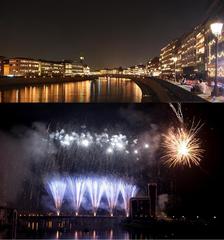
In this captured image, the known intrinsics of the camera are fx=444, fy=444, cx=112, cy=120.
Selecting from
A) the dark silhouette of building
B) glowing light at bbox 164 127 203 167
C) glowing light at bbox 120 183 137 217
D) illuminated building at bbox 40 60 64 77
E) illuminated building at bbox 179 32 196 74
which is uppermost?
illuminated building at bbox 179 32 196 74

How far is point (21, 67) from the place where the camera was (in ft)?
18.1

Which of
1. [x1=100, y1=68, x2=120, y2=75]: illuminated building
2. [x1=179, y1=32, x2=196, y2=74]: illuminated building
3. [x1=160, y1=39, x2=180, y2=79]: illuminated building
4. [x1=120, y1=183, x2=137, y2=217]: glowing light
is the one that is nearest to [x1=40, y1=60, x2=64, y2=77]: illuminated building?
[x1=100, y1=68, x2=120, y2=75]: illuminated building

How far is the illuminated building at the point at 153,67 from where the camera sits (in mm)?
5650

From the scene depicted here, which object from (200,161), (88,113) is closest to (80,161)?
(88,113)

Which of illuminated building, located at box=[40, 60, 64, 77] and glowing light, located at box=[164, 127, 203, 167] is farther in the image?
glowing light, located at box=[164, 127, 203, 167]

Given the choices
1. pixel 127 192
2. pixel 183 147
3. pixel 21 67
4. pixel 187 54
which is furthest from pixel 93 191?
pixel 187 54

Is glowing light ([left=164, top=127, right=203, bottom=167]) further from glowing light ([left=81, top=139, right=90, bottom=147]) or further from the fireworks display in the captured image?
glowing light ([left=81, top=139, right=90, bottom=147])

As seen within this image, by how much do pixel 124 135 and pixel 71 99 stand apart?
1568mm

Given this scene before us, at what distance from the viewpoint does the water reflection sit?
17.1 feet

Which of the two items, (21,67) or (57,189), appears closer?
(21,67)

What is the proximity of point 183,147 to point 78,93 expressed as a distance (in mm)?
1776

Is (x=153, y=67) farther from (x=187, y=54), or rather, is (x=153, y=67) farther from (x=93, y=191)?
(x=93, y=191)

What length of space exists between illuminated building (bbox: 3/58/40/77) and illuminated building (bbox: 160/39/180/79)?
1628mm

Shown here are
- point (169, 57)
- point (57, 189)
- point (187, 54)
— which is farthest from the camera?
point (187, 54)
